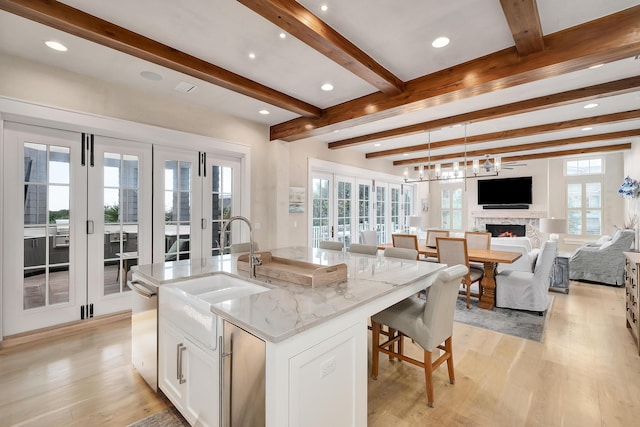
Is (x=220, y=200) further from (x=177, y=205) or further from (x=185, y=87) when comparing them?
(x=185, y=87)

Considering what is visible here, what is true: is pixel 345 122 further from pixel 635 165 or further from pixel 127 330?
pixel 635 165

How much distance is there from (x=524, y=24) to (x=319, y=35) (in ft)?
4.55

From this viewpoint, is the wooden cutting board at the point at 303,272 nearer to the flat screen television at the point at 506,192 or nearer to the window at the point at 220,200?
the window at the point at 220,200

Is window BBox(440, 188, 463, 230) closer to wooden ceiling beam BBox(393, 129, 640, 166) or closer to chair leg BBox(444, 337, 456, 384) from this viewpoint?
wooden ceiling beam BBox(393, 129, 640, 166)

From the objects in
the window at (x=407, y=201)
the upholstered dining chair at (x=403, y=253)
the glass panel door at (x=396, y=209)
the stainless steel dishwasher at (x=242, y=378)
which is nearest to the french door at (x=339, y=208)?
the glass panel door at (x=396, y=209)

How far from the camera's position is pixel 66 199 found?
310 cm

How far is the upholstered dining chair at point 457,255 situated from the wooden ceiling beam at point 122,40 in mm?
2939

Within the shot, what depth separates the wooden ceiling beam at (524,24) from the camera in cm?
180

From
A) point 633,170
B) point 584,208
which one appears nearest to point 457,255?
point 633,170

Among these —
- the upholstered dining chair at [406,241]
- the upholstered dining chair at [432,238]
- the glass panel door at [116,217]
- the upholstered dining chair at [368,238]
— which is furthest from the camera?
the upholstered dining chair at [368,238]

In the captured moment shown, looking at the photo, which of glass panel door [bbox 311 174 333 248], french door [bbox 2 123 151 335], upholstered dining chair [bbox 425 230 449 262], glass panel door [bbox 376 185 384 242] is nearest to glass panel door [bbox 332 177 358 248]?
glass panel door [bbox 311 174 333 248]

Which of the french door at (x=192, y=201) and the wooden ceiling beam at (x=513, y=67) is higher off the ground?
the wooden ceiling beam at (x=513, y=67)

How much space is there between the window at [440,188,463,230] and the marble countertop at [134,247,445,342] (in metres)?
7.92

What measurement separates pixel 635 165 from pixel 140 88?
27.3 feet
